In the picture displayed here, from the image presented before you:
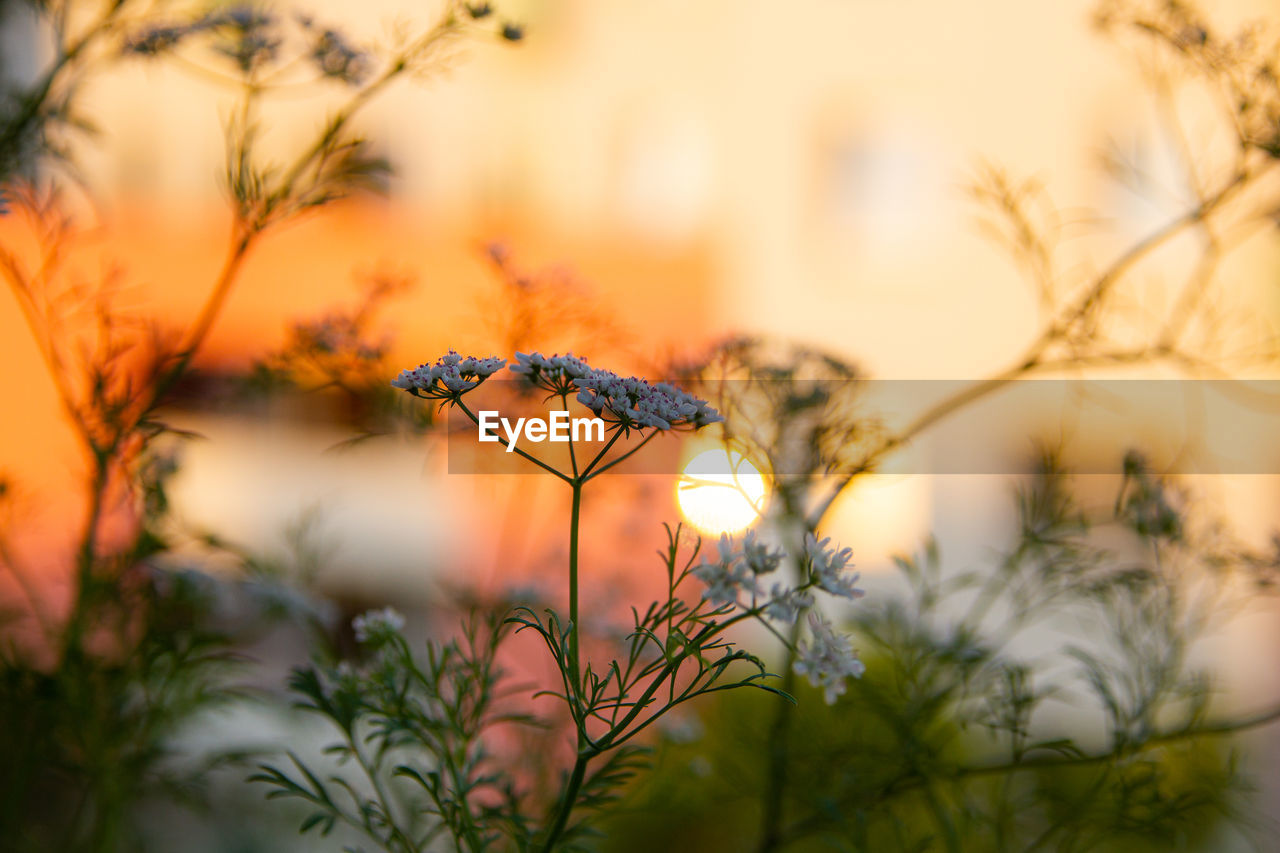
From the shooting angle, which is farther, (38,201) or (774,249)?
(774,249)

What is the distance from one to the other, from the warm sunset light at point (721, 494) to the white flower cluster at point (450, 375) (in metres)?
0.25

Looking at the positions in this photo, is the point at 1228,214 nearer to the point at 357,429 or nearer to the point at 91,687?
the point at 357,429

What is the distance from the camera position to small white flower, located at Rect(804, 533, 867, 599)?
0.66 meters

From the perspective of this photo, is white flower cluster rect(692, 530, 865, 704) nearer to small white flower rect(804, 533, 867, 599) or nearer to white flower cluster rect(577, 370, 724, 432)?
A: small white flower rect(804, 533, 867, 599)

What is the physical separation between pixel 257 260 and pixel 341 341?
3.45 meters

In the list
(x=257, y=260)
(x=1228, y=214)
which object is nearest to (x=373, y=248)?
(x=257, y=260)

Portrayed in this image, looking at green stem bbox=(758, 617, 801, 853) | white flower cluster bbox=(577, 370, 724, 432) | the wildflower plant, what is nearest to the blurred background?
green stem bbox=(758, 617, 801, 853)

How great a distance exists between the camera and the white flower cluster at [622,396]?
70cm

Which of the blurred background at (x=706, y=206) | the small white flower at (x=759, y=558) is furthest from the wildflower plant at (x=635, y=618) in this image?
the blurred background at (x=706, y=206)

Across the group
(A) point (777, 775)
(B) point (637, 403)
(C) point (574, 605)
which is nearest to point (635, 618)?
(C) point (574, 605)

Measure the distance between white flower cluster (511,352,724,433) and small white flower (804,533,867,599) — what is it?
14 cm

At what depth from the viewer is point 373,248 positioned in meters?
4.76

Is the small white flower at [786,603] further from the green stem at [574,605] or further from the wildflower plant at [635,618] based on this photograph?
the green stem at [574,605]

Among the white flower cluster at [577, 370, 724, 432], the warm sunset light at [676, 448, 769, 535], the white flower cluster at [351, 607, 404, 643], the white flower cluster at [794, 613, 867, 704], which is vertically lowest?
the white flower cluster at [351, 607, 404, 643]
